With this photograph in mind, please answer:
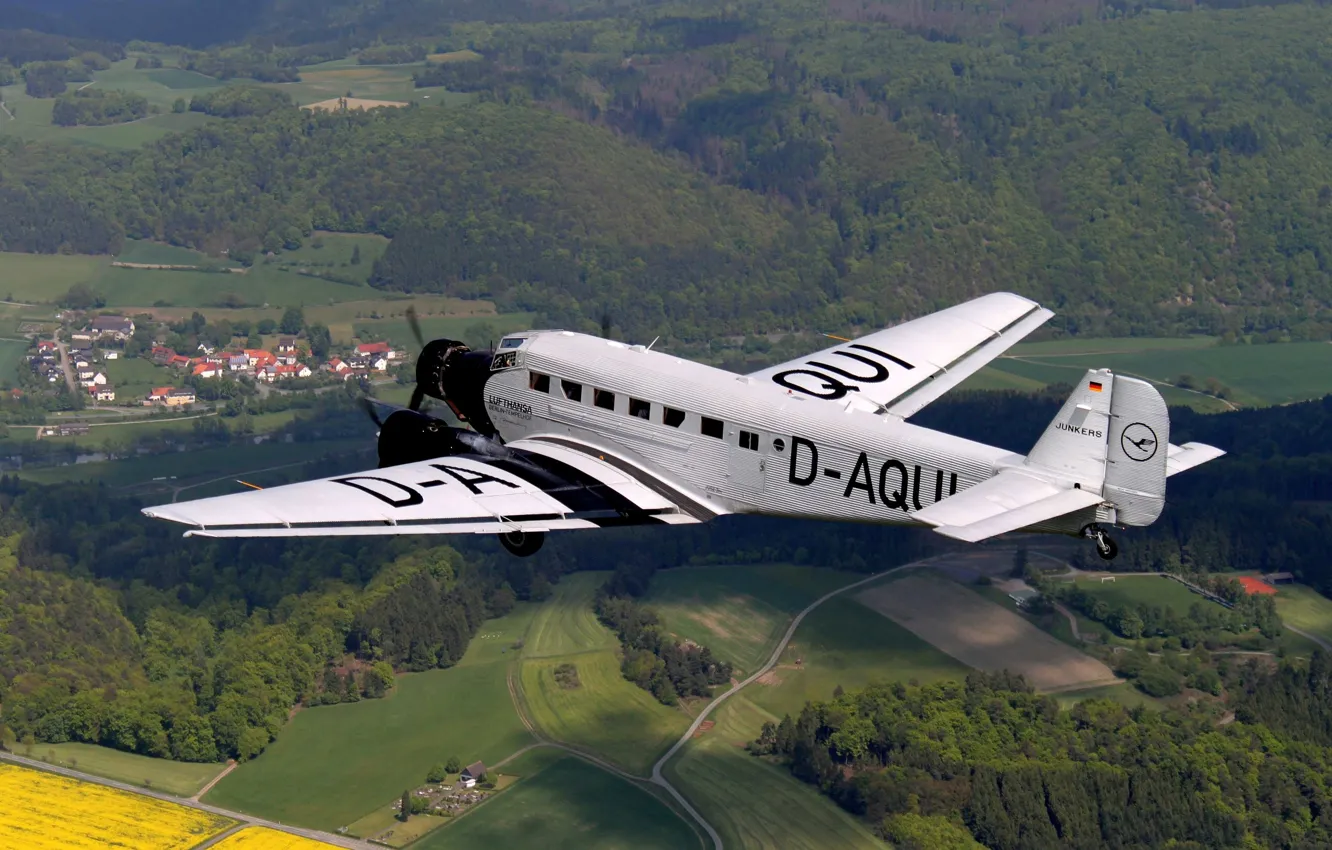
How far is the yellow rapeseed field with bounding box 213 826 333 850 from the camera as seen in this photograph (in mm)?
142750

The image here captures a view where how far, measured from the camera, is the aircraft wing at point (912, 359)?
73.8m

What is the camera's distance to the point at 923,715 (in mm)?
162625

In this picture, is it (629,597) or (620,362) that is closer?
(620,362)

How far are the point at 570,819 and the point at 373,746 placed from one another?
22.9 m

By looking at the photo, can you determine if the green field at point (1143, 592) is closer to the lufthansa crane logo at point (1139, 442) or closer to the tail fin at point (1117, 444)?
the tail fin at point (1117, 444)

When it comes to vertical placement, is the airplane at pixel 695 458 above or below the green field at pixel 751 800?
above

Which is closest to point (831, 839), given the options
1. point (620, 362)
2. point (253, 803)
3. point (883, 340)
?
point (253, 803)

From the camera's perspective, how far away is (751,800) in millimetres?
150625

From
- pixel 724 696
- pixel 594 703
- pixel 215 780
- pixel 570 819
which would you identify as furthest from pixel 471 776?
pixel 724 696

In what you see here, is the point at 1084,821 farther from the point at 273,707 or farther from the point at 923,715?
the point at 273,707

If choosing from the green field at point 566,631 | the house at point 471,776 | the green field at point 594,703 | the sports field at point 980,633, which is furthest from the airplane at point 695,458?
the green field at point 566,631

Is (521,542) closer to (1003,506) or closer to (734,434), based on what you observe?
(734,434)

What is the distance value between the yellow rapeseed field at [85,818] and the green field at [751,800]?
39501 mm

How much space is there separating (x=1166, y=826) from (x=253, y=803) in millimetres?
77085
